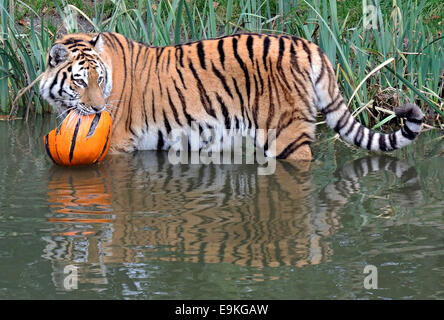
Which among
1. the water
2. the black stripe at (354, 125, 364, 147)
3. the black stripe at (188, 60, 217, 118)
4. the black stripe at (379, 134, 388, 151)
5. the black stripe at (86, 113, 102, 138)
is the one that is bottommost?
the water

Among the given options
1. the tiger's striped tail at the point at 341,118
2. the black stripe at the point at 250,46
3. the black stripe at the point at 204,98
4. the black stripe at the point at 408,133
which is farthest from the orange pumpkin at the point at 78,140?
the black stripe at the point at 408,133

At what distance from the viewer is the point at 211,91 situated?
634 centimetres

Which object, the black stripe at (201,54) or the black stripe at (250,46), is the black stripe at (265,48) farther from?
the black stripe at (201,54)

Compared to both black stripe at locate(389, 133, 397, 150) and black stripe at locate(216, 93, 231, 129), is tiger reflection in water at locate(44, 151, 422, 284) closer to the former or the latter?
black stripe at locate(389, 133, 397, 150)

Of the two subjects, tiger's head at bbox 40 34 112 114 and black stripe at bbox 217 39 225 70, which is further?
black stripe at bbox 217 39 225 70

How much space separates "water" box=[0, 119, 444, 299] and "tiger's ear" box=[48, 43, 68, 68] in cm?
74

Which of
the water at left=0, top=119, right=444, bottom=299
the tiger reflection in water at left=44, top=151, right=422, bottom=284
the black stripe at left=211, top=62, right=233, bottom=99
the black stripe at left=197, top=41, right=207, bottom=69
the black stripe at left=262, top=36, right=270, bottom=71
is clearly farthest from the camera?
the black stripe at left=197, top=41, right=207, bottom=69

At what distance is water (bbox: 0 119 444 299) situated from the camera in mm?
3428

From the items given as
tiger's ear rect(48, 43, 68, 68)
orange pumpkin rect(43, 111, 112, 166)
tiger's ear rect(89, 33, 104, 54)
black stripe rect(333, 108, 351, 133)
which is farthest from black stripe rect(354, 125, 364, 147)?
tiger's ear rect(48, 43, 68, 68)

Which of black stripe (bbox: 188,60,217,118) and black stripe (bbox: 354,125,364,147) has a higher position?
black stripe (bbox: 188,60,217,118)

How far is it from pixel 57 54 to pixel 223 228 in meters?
2.53

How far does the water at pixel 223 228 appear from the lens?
3.43 meters

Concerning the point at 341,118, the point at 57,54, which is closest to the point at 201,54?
the point at 57,54
